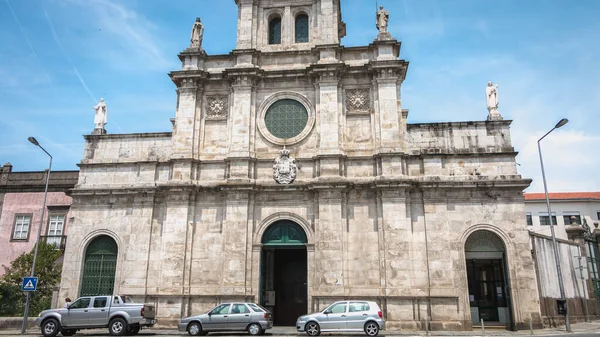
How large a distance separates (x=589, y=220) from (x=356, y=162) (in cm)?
4439

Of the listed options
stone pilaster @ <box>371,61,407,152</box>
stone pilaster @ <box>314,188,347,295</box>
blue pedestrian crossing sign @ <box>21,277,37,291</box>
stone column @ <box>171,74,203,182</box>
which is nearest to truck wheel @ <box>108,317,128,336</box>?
blue pedestrian crossing sign @ <box>21,277,37,291</box>

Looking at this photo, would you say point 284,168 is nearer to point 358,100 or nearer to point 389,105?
point 358,100

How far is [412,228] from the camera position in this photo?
22.5 meters

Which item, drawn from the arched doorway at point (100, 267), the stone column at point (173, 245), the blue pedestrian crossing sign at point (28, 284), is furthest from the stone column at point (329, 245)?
the blue pedestrian crossing sign at point (28, 284)

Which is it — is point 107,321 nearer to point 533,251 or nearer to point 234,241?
point 234,241

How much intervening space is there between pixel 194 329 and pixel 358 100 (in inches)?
552

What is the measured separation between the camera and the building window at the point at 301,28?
27.3m

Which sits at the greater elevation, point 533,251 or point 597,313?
point 533,251

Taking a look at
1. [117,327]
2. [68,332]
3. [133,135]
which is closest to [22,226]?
[133,135]

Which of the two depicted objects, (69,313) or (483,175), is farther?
(483,175)

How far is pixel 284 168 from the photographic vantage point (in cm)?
2373

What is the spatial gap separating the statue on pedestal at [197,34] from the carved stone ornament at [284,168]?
8.60 m

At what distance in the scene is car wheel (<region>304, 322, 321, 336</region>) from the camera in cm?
1831

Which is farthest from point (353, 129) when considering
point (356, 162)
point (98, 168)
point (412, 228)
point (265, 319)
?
point (98, 168)
